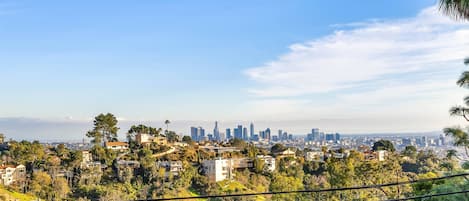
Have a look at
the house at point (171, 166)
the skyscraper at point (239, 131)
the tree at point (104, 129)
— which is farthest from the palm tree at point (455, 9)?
the skyscraper at point (239, 131)

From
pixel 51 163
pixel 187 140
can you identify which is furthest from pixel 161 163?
pixel 187 140

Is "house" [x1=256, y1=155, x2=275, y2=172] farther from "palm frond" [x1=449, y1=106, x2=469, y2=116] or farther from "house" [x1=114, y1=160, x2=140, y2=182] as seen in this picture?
"palm frond" [x1=449, y1=106, x2=469, y2=116]

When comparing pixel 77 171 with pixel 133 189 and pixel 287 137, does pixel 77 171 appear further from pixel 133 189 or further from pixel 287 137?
pixel 287 137

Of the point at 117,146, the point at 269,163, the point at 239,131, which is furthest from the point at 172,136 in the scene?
the point at 239,131

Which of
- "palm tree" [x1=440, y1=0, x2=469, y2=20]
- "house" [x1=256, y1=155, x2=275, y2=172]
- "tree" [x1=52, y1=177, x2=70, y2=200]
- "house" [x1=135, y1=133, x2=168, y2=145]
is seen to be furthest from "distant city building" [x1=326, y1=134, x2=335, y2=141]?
"palm tree" [x1=440, y1=0, x2=469, y2=20]

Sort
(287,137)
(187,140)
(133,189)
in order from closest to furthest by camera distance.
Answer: (133,189) → (187,140) → (287,137)

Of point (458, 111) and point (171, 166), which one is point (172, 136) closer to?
point (171, 166)

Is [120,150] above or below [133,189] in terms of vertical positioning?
above
